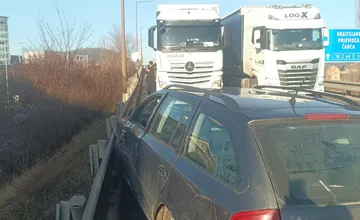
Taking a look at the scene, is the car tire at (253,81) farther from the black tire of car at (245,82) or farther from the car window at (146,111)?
the car window at (146,111)

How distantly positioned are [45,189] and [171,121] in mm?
4713

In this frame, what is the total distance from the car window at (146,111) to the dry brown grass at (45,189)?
1899 mm

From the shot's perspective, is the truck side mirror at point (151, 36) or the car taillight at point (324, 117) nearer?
the car taillight at point (324, 117)

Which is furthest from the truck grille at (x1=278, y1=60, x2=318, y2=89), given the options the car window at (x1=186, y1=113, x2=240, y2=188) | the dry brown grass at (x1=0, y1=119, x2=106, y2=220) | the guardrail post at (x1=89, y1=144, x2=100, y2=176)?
the car window at (x1=186, y1=113, x2=240, y2=188)

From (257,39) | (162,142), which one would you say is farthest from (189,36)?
(162,142)

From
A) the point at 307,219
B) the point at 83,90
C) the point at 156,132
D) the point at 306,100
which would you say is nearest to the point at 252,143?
the point at 307,219

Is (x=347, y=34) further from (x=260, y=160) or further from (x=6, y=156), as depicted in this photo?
(x=260, y=160)

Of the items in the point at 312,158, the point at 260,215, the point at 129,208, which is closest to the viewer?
the point at 260,215

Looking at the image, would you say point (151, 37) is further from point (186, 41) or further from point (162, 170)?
point (162, 170)

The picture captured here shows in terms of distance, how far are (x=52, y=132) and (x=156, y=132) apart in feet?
29.8

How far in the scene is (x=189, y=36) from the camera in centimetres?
1507

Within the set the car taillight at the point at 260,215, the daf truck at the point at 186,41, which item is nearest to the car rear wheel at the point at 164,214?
the car taillight at the point at 260,215

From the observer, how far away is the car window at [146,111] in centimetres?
534

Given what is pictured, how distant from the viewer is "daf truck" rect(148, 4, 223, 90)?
15.0 m
